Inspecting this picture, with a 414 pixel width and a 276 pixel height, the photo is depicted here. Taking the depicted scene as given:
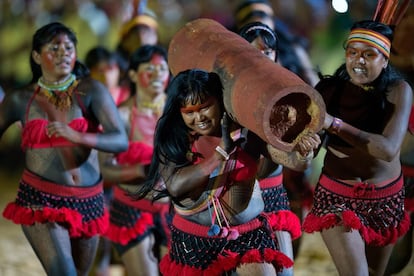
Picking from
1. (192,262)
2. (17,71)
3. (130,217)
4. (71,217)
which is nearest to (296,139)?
(192,262)

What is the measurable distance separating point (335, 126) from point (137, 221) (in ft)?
6.43

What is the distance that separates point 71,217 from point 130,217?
0.81 metres

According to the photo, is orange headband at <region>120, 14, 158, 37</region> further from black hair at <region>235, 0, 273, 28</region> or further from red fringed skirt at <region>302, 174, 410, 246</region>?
red fringed skirt at <region>302, 174, 410, 246</region>

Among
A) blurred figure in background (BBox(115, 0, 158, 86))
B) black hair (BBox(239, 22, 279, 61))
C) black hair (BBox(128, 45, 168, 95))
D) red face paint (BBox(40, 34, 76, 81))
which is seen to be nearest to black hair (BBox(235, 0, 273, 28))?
blurred figure in background (BBox(115, 0, 158, 86))

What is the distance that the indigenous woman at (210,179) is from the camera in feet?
14.5

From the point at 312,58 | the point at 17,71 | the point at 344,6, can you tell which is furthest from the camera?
the point at 17,71

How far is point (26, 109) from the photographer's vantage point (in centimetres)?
560

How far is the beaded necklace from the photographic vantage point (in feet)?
18.5

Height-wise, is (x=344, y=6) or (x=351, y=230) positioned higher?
(x=344, y=6)

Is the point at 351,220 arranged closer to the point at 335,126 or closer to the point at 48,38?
the point at 335,126

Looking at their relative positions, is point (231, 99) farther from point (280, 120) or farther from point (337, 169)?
point (337, 169)

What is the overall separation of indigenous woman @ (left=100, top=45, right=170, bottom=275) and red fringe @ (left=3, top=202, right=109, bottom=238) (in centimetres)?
54

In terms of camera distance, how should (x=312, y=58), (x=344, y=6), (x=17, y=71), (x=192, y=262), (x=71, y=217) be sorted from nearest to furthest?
(x=192, y=262)
(x=344, y=6)
(x=71, y=217)
(x=312, y=58)
(x=17, y=71)

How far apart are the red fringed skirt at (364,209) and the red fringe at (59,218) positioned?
54.6 inches
